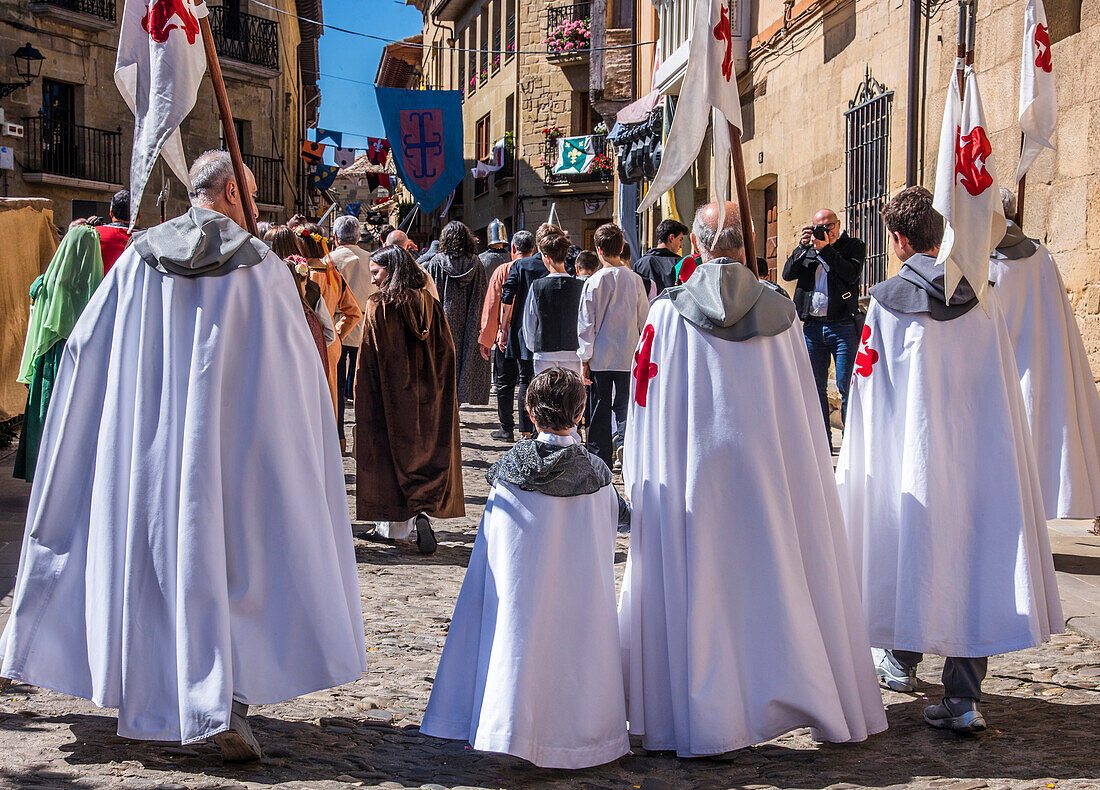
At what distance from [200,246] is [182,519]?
0.85 metres

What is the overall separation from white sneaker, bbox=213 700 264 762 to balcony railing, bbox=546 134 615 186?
25.4 metres

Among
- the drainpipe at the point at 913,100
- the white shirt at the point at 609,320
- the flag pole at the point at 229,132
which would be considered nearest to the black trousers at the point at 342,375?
the white shirt at the point at 609,320

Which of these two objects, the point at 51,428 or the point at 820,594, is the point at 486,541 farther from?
the point at 51,428

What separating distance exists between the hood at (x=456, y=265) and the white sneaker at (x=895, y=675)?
23.7ft

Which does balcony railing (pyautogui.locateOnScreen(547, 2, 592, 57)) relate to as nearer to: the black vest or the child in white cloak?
the black vest

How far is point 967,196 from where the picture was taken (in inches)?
172

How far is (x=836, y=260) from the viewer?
30.9 feet

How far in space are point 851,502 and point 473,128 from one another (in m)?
33.6

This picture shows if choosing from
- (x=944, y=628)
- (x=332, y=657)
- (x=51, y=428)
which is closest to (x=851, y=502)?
(x=944, y=628)

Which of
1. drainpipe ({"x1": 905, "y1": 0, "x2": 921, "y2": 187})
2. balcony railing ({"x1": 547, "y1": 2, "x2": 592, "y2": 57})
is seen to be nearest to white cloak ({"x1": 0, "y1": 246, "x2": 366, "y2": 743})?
drainpipe ({"x1": 905, "y1": 0, "x2": 921, "y2": 187})

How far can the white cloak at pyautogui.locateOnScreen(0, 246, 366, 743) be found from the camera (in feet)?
11.8

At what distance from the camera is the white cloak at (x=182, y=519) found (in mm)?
3588

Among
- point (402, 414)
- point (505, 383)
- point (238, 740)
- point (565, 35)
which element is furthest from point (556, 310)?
point (565, 35)

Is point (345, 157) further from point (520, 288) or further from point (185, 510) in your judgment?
point (185, 510)
